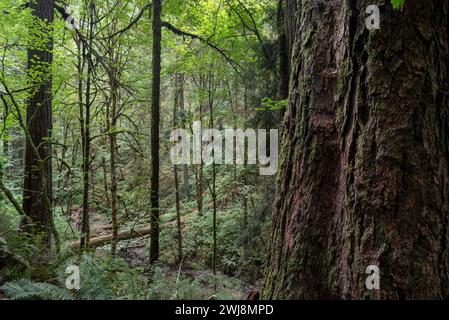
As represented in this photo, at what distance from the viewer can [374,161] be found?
1576 mm

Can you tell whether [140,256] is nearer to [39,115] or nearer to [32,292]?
[39,115]

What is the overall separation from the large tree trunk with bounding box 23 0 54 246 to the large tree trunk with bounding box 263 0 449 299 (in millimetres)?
5879

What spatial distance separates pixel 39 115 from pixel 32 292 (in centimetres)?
486

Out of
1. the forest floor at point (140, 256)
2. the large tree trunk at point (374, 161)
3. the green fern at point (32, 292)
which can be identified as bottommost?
the forest floor at point (140, 256)

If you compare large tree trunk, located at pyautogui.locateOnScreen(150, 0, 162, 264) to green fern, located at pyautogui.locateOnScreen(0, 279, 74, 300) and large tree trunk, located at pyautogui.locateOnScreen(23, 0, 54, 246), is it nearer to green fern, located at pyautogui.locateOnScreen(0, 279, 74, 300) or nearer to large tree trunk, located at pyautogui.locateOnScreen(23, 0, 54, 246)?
large tree trunk, located at pyautogui.locateOnScreen(23, 0, 54, 246)

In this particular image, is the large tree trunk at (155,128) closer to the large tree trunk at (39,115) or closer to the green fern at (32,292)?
the large tree trunk at (39,115)

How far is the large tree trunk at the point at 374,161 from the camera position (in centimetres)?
150

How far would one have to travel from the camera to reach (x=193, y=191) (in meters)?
16.7

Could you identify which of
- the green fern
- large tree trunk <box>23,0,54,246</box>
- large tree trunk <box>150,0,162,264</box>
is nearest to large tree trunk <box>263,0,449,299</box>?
the green fern

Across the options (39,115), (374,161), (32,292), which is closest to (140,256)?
(39,115)

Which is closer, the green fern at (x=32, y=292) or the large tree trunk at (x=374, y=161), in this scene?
the large tree trunk at (x=374, y=161)

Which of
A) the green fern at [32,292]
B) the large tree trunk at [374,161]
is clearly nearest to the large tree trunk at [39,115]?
the green fern at [32,292]

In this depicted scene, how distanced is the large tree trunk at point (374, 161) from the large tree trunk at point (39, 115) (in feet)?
19.3

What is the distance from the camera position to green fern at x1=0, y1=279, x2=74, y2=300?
2762 millimetres
